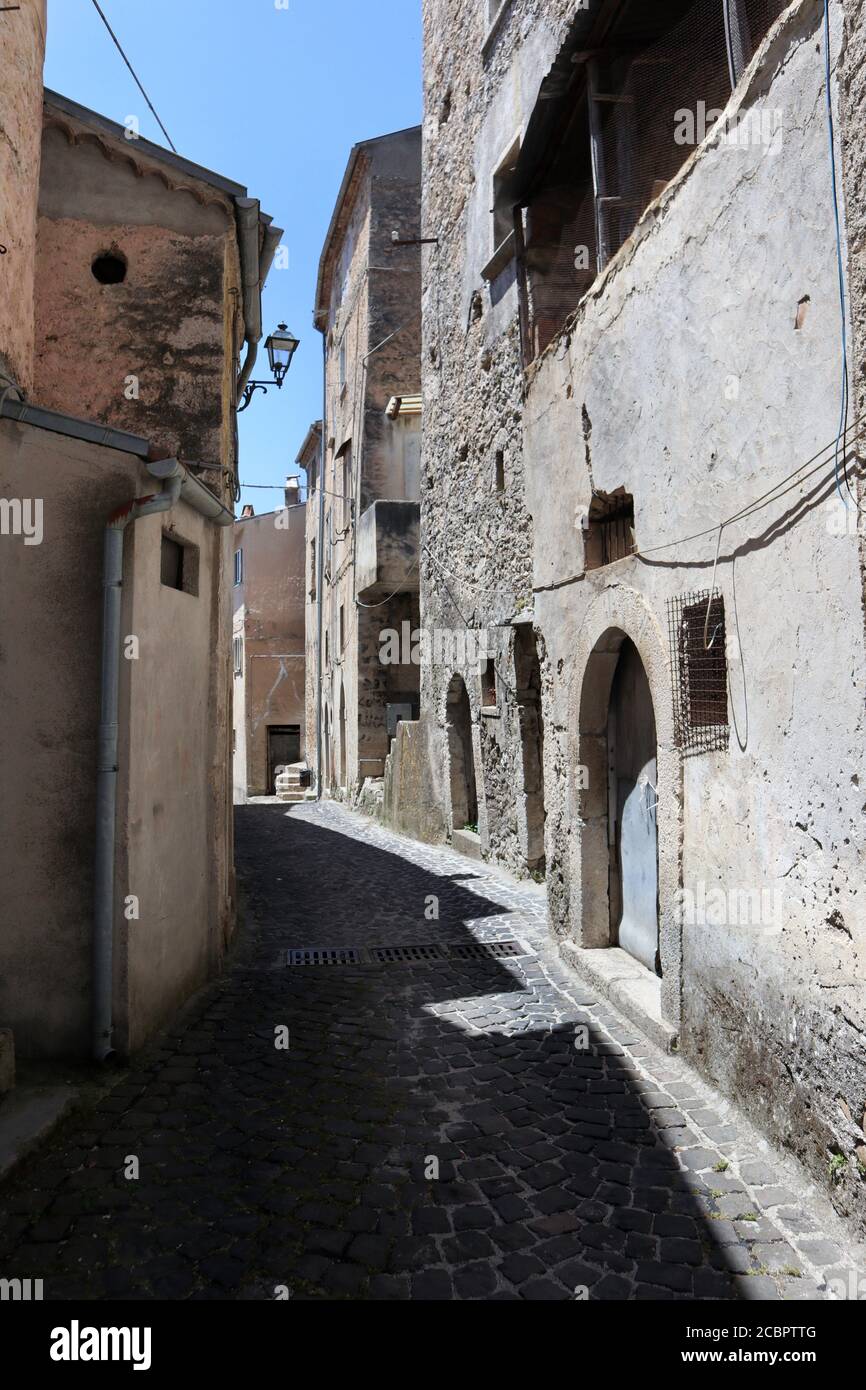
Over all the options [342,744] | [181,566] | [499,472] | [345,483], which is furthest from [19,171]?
[342,744]

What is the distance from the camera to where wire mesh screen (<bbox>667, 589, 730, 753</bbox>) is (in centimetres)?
439

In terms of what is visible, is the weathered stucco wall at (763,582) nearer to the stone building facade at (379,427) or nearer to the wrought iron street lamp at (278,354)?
the wrought iron street lamp at (278,354)

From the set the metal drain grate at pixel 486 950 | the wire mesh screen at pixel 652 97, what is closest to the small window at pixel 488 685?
the metal drain grate at pixel 486 950

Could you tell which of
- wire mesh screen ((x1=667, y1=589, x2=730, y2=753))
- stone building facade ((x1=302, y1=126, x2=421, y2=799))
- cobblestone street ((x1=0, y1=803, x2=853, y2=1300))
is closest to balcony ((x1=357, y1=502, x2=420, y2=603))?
stone building facade ((x1=302, y1=126, x2=421, y2=799))

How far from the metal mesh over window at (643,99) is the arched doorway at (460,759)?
645 centimetres

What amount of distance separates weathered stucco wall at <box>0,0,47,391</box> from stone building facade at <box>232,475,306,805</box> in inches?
915

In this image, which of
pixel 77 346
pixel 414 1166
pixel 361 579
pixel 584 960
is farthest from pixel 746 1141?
pixel 361 579

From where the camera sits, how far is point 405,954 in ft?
22.8

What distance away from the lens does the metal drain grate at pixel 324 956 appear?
6.74m

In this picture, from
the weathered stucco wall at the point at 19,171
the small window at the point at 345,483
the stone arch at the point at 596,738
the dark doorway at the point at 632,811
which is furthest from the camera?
the small window at the point at 345,483

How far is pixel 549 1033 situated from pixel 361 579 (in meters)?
13.2

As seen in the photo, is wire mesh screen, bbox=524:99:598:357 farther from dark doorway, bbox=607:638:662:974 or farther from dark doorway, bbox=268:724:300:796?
dark doorway, bbox=268:724:300:796
